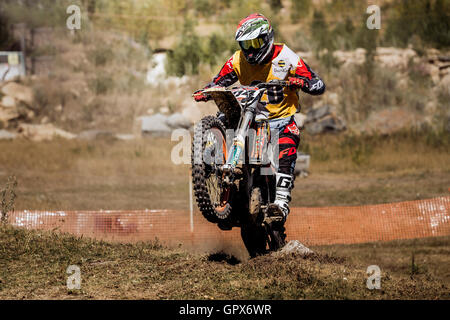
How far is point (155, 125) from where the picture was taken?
2628 cm

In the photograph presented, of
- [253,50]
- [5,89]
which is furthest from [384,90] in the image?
[253,50]

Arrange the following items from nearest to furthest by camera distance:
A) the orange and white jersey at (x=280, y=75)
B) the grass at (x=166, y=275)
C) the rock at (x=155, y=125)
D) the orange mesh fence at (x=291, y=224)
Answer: the grass at (x=166, y=275)
the orange and white jersey at (x=280, y=75)
the orange mesh fence at (x=291, y=224)
the rock at (x=155, y=125)

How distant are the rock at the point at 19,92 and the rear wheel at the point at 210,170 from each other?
80.0ft

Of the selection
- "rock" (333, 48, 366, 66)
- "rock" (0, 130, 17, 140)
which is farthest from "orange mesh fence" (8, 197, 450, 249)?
"rock" (333, 48, 366, 66)

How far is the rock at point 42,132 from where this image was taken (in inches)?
1029

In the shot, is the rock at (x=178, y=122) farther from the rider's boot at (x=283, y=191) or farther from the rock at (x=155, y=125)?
the rider's boot at (x=283, y=191)

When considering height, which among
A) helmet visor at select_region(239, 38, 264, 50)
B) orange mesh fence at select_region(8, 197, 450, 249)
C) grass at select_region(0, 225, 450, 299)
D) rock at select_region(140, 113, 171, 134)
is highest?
rock at select_region(140, 113, 171, 134)

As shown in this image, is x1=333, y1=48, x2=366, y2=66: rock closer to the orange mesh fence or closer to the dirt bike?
the orange mesh fence

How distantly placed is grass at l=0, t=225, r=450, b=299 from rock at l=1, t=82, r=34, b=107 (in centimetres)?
2206

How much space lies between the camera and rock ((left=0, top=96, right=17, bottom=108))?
28.9 metres

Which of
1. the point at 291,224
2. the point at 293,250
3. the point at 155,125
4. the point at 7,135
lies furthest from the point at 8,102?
the point at 293,250

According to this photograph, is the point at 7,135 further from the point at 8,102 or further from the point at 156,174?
the point at 156,174

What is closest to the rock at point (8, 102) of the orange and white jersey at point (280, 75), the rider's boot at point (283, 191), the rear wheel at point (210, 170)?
the orange and white jersey at point (280, 75)
